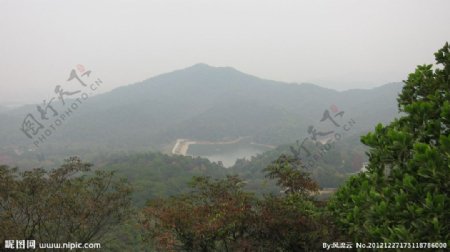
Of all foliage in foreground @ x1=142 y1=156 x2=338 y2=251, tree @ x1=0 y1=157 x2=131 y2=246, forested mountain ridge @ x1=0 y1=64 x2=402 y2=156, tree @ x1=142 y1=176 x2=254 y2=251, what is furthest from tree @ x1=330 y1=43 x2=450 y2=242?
forested mountain ridge @ x1=0 y1=64 x2=402 y2=156

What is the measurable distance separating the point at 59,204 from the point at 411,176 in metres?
6.49

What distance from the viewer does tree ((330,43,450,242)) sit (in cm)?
282

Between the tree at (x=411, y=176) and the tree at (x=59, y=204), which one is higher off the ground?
the tree at (x=411, y=176)

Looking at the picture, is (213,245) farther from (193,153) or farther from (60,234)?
(193,153)

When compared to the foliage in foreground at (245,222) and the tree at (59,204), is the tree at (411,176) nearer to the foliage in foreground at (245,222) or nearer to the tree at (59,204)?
the foliage in foreground at (245,222)

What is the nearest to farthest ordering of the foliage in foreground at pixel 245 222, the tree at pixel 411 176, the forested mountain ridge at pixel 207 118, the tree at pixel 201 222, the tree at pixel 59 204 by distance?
the tree at pixel 411 176 → the foliage in foreground at pixel 245 222 → the tree at pixel 201 222 → the tree at pixel 59 204 → the forested mountain ridge at pixel 207 118

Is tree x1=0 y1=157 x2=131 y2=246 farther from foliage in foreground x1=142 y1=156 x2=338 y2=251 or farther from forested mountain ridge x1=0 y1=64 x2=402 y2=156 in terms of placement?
forested mountain ridge x1=0 y1=64 x2=402 y2=156

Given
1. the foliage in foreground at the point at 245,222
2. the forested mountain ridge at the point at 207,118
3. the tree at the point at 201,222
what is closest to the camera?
the foliage in foreground at the point at 245,222

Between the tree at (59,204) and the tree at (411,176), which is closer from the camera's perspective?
the tree at (411,176)

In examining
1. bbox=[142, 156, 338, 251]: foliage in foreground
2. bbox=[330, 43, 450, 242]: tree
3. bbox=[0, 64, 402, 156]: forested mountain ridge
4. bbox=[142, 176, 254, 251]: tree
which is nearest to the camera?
bbox=[330, 43, 450, 242]: tree

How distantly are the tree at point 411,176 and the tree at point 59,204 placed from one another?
17.0ft

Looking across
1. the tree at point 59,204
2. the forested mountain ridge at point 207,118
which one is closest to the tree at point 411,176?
the tree at point 59,204

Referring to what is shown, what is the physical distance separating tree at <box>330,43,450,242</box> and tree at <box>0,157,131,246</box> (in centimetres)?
519

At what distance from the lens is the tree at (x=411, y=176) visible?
282 centimetres
